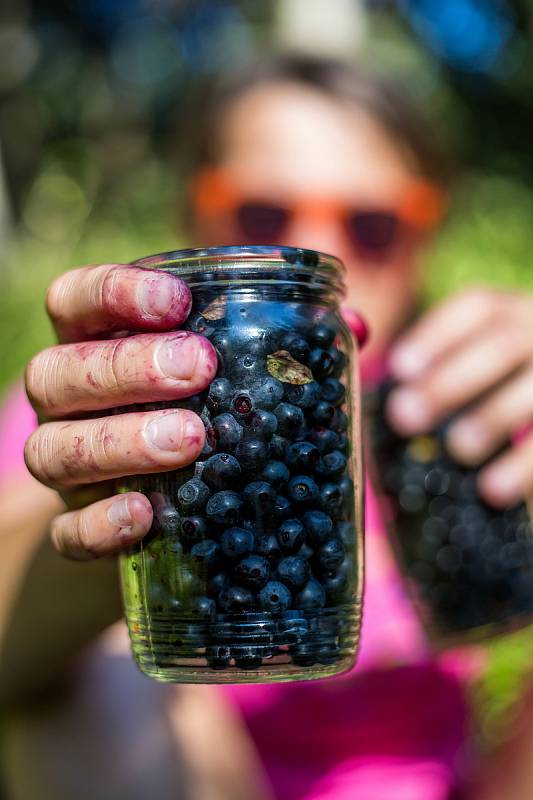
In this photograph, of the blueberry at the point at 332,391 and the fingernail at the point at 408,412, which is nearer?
the blueberry at the point at 332,391

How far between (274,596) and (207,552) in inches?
2.7

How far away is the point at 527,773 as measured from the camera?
1441 mm

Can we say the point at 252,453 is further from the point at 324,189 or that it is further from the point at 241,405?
the point at 324,189

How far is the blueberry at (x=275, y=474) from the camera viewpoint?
2.60 ft

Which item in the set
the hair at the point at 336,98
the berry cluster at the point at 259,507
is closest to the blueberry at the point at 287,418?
the berry cluster at the point at 259,507

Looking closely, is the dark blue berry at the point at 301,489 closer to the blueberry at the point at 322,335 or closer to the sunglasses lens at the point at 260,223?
the blueberry at the point at 322,335

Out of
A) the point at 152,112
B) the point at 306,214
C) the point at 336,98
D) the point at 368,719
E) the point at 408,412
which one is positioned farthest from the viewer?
the point at 152,112

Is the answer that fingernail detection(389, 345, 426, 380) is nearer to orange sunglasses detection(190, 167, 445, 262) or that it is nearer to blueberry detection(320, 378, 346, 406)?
blueberry detection(320, 378, 346, 406)

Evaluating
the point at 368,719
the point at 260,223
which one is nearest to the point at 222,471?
the point at 368,719

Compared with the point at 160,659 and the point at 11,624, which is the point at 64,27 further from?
the point at 160,659

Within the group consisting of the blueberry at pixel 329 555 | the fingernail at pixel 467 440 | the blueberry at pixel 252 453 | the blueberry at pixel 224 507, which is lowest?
the fingernail at pixel 467 440

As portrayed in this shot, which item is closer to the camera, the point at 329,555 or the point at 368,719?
the point at 329,555

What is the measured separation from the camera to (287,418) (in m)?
0.80

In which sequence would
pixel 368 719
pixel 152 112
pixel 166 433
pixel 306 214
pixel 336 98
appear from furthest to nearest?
pixel 152 112, pixel 336 98, pixel 306 214, pixel 368 719, pixel 166 433
